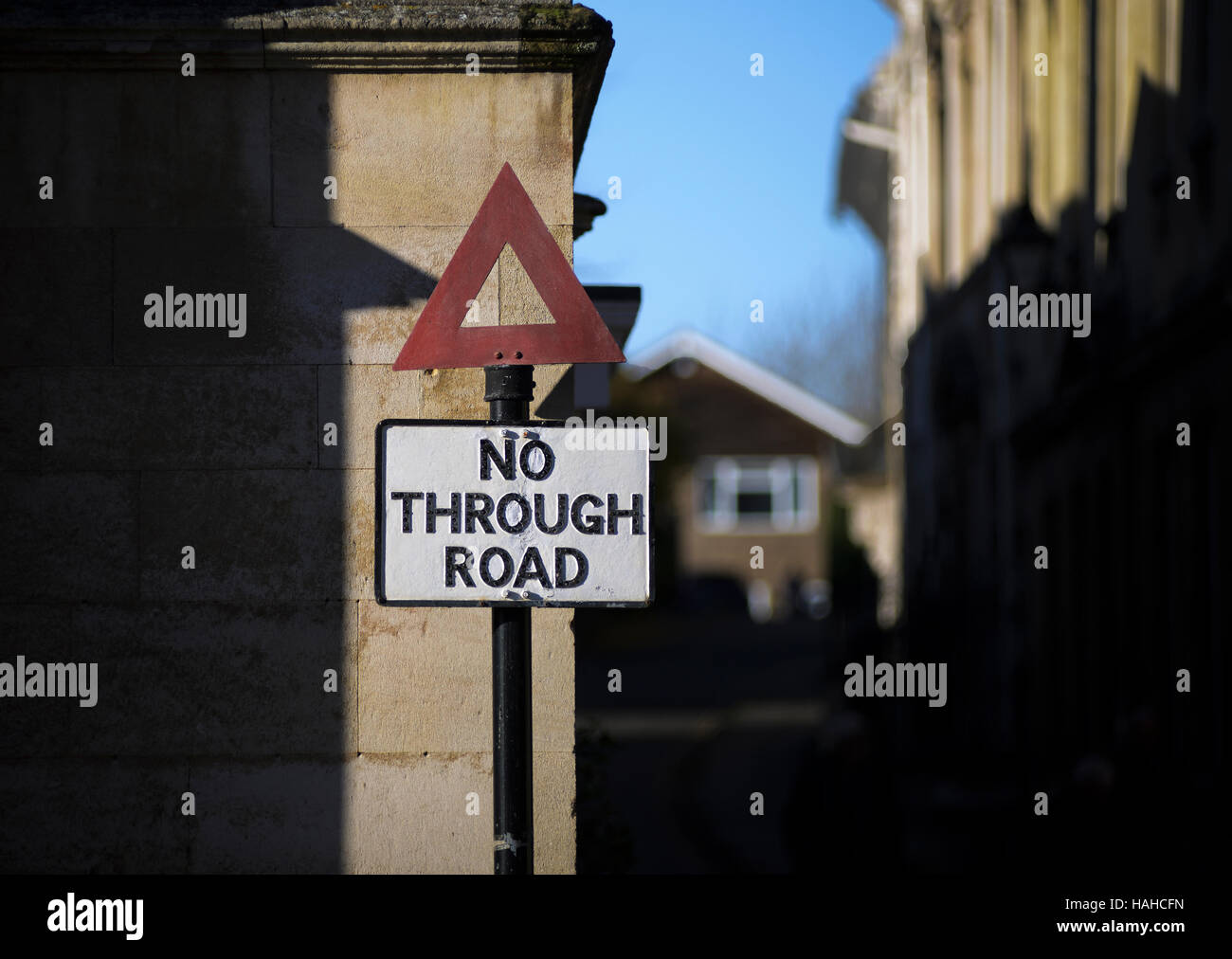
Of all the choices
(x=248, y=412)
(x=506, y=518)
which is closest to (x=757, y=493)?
(x=248, y=412)

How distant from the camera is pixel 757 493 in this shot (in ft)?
206

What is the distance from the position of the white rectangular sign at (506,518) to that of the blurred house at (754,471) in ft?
180

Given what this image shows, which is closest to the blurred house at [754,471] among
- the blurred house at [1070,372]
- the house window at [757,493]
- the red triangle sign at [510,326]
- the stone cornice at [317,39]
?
the house window at [757,493]

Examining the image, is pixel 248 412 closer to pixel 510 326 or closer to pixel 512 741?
pixel 510 326

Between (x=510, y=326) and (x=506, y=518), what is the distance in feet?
1.54

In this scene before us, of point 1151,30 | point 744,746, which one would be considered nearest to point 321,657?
point 1151,30

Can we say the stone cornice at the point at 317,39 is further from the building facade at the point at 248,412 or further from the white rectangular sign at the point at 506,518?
the white rectangular sign at the point at 506,518

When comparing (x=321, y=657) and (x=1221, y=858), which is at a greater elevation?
(x=321, y=657)

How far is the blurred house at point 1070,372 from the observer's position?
1286 centimetres

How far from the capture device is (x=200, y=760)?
18.5 feet
